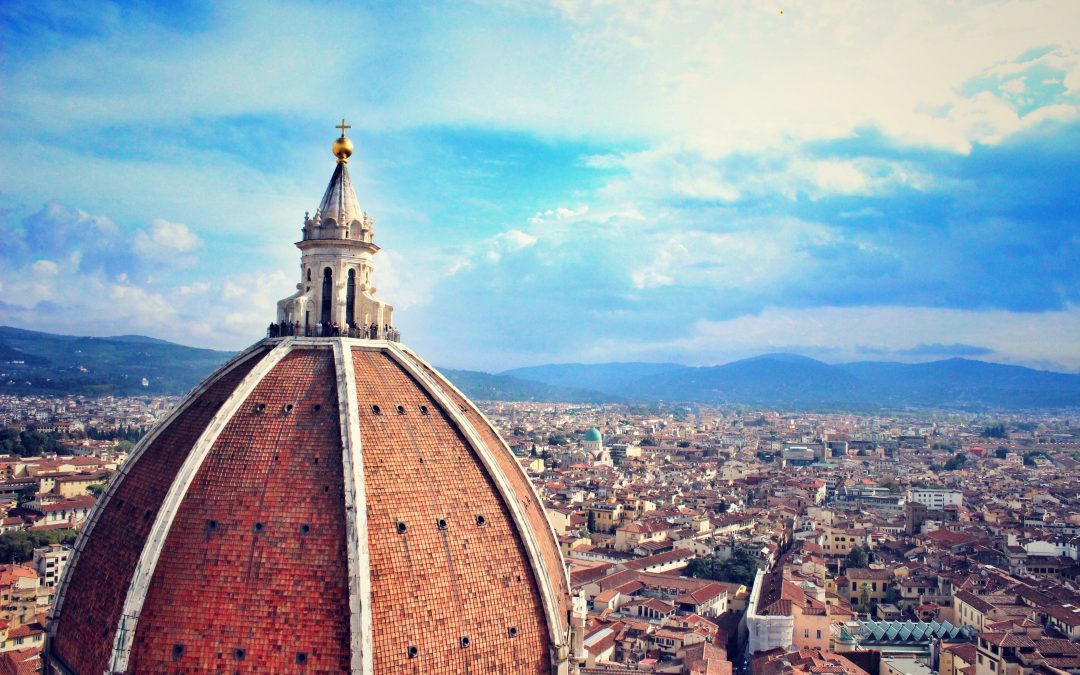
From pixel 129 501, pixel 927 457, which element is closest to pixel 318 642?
pixel 129 501

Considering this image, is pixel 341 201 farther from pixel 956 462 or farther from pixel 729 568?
pixel 956 462

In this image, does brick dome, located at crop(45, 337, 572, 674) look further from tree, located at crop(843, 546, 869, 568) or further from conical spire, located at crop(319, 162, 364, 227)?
tree, located at crop(843, 546, 869, 568)

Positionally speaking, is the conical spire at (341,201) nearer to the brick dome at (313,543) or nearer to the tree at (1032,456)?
the brick dome at (313,543)

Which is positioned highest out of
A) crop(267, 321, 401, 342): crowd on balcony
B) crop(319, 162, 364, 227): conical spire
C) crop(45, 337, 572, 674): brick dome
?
crop(319, 162, 364, 227): conical spire

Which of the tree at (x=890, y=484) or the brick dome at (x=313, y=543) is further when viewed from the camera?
the tree at (x=890, y=484)

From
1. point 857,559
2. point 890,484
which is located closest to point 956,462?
point 890,484

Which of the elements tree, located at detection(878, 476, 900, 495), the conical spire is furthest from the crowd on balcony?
tree, located at detection(878, 476, 900, 495)

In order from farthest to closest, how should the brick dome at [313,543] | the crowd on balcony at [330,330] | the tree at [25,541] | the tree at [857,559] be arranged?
the tree at [857,559]
the tree at [25,541]
the crowd on balcony at [330,330]
the brick dome at [313,543]

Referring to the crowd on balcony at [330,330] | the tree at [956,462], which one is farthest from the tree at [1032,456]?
the crowd on balcony at [330,330]
